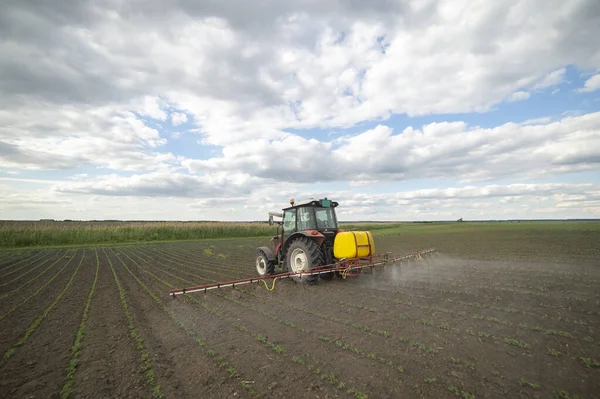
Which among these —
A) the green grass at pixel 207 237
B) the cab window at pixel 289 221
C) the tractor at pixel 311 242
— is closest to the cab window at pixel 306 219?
the tractor at pixel 311 242

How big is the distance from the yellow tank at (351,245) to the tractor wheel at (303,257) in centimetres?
57

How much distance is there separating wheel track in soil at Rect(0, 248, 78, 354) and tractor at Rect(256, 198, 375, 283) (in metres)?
5.54

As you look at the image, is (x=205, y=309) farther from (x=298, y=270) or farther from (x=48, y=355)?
(x=298, y=270)

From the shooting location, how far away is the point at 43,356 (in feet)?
13.1

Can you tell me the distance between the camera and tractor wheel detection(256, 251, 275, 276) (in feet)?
29.9

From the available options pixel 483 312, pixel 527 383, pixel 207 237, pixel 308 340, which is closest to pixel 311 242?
pixel 308 340

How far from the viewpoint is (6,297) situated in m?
7.05

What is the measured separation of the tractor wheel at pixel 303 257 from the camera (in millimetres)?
7938

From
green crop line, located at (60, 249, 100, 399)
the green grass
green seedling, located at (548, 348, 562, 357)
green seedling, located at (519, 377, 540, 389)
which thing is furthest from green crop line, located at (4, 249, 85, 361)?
the green grass

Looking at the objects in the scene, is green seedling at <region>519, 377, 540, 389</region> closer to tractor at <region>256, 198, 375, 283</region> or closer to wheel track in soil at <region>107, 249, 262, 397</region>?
wheel track in soil at <region>107, 249, 262, 397</region>

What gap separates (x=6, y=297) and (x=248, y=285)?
603 centimetres

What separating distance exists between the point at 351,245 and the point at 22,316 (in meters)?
7.50

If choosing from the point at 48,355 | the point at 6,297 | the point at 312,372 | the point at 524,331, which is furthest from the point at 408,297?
the point at 6,297

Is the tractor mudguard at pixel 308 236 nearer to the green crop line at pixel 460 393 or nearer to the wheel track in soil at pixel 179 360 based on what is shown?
the wheel track in soil at pixel 179 360
